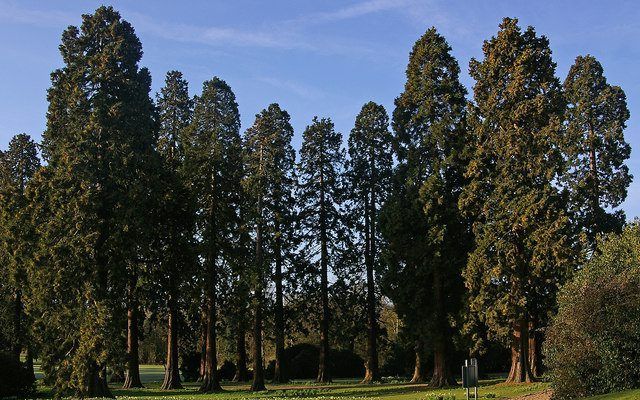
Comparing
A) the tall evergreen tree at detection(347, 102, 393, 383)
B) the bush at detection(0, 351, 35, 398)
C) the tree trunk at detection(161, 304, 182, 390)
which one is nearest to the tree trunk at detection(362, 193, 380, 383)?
the tall evergreen tree at detection(347, 102, 393, 383)

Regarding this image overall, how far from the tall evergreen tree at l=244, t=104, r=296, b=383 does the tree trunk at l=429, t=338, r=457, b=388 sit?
38.8ft

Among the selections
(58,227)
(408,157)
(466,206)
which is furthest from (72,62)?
(466,206)

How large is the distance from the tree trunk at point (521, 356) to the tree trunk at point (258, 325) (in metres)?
15.0

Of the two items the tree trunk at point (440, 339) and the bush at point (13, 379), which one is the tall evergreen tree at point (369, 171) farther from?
the bush at point (13, 379)

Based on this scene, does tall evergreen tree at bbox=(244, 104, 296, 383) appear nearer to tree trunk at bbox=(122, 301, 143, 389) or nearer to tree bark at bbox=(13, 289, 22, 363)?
tree trunk at bbox=(122, 301, 143, 389)

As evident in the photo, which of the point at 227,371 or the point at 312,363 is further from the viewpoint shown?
the point at 227,371

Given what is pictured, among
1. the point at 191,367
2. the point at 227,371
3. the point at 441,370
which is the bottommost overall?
the point at 227,371

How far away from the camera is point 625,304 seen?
2138cm

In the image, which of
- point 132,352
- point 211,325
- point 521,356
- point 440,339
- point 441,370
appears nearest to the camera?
point 521,356

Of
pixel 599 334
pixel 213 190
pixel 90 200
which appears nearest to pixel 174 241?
pixel 213 190

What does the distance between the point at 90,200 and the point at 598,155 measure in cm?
2924

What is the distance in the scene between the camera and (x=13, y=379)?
35.6 m

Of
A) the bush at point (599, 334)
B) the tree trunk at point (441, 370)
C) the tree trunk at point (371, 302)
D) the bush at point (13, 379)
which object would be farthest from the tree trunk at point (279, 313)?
the bush at point (599, 334)

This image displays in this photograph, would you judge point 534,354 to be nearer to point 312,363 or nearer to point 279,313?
point 279,313
